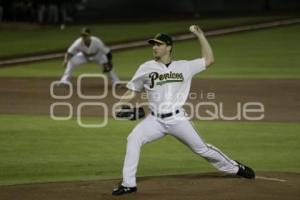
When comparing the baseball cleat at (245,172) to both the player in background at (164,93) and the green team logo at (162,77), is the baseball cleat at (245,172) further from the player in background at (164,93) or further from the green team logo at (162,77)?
the green team logo at (162,77)

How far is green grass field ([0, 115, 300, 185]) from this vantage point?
10.5m

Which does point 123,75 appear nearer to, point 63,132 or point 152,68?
point 63,132

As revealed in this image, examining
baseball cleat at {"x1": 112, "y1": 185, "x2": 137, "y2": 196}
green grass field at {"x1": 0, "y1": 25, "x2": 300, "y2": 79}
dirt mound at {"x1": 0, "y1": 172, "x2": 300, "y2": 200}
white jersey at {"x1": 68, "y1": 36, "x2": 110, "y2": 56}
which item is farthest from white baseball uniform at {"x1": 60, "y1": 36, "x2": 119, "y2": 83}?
baseball cleat at {"x1": 112, "y1": 185, "x2": 137, "y2": 196}

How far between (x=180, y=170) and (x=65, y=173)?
5.14 ft

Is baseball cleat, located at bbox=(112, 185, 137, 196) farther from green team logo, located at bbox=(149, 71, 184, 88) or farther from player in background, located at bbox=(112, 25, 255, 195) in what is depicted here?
green team logo, located at bbox=(149, 71, 184, 88)

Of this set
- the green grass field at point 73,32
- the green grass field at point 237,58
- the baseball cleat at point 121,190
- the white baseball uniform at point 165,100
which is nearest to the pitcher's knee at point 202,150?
A: the white baseball uniform at point 165,100

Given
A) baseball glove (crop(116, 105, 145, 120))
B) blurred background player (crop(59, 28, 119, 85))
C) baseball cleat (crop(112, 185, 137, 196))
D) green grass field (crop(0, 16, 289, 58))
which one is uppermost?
green grass field (crop(0, 16, 289, 58))

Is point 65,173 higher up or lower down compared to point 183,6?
lower down

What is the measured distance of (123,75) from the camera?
22516 mm

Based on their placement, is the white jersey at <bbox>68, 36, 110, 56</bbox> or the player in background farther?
the white jersey at <bbox>68, 36, 110, 56</bbox>

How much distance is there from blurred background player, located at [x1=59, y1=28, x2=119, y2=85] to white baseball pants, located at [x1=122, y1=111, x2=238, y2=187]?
10461mm

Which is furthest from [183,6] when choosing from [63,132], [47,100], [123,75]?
[63,132]

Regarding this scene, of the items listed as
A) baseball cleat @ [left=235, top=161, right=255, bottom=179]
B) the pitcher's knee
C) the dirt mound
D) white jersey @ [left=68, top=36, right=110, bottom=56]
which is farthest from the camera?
white jersey @ [left=68, top=36, right=110, bottom=56]

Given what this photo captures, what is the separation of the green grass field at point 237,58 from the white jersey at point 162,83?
13.1 metres
